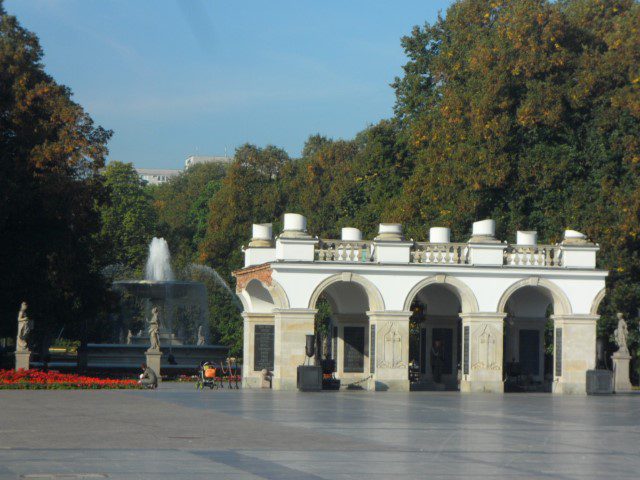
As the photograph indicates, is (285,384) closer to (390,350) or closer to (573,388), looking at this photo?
(390,350)

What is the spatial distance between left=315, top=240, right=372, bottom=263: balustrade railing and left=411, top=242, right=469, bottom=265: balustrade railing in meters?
1.62

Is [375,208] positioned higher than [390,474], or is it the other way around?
[375,208]

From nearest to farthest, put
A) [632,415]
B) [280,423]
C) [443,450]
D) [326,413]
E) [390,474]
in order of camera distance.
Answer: [390,474] < [443,450] < [280,423] < [326,413] < [632,415]

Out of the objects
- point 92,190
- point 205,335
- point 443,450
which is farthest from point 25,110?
point 443,450

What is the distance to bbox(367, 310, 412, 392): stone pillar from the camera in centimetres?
4156

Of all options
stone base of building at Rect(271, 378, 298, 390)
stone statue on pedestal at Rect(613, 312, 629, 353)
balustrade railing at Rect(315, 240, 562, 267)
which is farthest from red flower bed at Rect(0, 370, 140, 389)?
stone statue on pedestal at Rect(613, 312, 629, 353)

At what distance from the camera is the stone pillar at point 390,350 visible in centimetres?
4156

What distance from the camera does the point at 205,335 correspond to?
199 ft

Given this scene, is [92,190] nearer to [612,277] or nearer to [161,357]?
[161,357]

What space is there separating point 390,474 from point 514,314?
103 feet

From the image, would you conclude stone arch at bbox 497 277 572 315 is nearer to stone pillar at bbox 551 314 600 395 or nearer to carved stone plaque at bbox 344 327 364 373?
stone pillar at bbox 551 314 600 395

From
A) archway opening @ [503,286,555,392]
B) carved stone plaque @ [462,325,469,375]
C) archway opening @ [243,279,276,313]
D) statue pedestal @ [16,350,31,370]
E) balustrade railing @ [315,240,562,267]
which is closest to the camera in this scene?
balustrade railing @ [315,240,562,267]

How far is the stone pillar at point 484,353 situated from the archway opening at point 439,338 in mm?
3687

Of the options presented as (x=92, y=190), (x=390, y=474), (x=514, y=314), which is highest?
(x=92, y=190)
